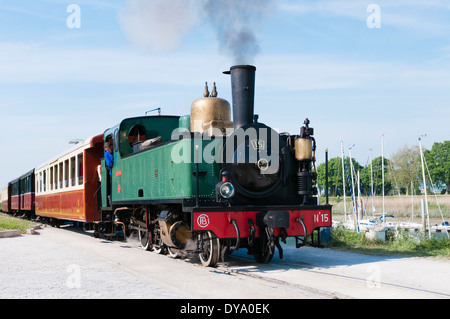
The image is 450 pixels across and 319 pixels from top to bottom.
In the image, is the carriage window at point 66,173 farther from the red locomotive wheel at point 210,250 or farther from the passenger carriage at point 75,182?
the red locomotive wheel at point 210,250

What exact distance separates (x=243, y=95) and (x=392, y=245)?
547cm

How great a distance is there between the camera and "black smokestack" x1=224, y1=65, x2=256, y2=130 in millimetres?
8664

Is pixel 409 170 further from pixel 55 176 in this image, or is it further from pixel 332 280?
pixel 332 280

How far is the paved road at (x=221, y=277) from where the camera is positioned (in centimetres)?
625

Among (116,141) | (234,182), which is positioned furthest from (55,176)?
(234,182)

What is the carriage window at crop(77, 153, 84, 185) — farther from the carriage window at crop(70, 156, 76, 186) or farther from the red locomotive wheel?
the red locomotive wheel

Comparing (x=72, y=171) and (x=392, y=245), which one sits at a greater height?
(x=72, y=171)

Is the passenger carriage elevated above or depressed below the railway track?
above

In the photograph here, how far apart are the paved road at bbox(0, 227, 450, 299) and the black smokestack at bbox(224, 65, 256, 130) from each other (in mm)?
2585

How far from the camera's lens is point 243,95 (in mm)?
8695

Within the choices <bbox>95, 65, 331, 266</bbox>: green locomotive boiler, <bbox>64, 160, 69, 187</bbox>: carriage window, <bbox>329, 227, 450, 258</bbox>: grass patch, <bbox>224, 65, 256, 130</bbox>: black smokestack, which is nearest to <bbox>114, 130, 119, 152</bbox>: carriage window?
<bbox>95, 65, 331, 266</bbox>: green locomotive boiler

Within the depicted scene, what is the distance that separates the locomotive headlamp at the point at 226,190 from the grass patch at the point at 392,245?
3915 millimetres
